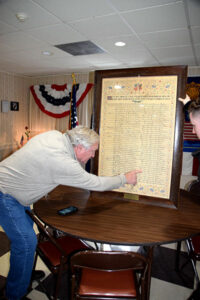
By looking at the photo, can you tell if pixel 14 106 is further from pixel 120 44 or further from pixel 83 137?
pixel 83 137

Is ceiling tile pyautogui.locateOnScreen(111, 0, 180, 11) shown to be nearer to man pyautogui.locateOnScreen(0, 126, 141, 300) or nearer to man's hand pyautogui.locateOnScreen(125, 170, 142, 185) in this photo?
man pyautogui.locateOnScreen(0, 126, 141, 300)

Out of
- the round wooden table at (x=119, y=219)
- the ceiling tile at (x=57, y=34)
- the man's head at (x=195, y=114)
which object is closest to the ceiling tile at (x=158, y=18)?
the ceiling tile at (x=57, y=34)

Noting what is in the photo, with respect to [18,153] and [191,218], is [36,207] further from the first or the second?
[191,218]

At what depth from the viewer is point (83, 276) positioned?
1299 millimetres

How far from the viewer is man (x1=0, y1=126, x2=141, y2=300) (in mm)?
1459

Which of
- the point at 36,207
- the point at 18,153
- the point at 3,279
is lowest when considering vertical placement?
the point at 3,279

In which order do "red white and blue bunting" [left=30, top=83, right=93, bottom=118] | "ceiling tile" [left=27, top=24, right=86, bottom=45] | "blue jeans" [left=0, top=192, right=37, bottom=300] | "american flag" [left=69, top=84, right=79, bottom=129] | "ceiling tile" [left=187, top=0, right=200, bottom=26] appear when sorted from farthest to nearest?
"red white and blue bunting" [left=30, top=83, right=93, bottom=118], "american flag" [left=69, top=84, right=79, bottom=129], "ceiling tile" [left=27, top=24, right=86, bottom=45], "ceiling tile" [left=187, top=0, right=200, bottom=26], "blue jeans" [left=0, top=192, right=37, bottom=300]

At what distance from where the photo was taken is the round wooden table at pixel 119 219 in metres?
1.20

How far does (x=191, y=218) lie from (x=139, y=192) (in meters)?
0.41

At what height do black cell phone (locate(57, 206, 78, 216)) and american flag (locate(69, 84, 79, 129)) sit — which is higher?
american flag (locate(69, 84, 79, 129))

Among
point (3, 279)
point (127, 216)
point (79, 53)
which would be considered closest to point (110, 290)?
point (127, 216)

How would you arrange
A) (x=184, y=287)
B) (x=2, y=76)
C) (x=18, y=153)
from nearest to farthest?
(x=18, y=153) < (x=184, y=287) < (x=2, y=76)

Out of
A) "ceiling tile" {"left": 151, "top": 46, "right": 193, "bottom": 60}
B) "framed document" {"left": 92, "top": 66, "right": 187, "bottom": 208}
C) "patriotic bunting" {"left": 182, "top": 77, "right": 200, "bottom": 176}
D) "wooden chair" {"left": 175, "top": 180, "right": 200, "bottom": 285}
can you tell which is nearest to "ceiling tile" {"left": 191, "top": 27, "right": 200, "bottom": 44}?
"ceiling tile" {"left": 151, "top": 46, "right": 193, "bottom": 60}

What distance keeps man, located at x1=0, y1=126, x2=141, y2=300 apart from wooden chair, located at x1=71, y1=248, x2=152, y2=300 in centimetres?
46
